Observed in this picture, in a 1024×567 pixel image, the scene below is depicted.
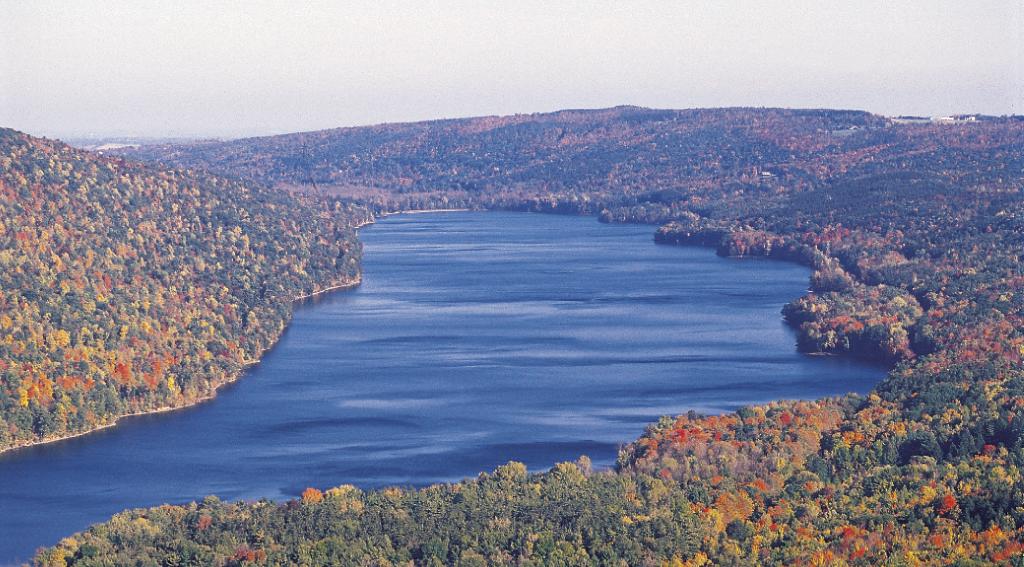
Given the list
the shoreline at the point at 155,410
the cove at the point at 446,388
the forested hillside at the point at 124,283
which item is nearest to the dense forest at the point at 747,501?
the cove at the point at 446,388

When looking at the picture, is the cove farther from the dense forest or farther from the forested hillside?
the dense forest

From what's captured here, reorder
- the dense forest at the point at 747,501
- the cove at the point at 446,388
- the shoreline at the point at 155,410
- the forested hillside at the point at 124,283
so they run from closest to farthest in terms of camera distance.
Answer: the dense forest at the point at 747,501
the cove at the point at 446,388
the shoreline at the point at 155,410
the forested hillside at the point at 124,283

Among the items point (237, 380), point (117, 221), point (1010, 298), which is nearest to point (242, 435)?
point (237, 380)

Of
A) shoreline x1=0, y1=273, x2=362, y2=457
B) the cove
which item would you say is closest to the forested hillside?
shoreline x1=0, y1=273, x2=362, y2=457

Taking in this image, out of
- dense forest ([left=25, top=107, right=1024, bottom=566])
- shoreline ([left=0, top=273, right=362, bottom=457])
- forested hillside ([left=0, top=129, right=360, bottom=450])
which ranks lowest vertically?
shoreline ([left=0, top=273, right=362, bottom=457])

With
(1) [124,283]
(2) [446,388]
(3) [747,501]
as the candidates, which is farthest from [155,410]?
(3) [747,501]

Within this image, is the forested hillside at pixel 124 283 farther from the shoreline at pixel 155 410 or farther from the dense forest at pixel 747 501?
the dense forest at pixel 747 501
